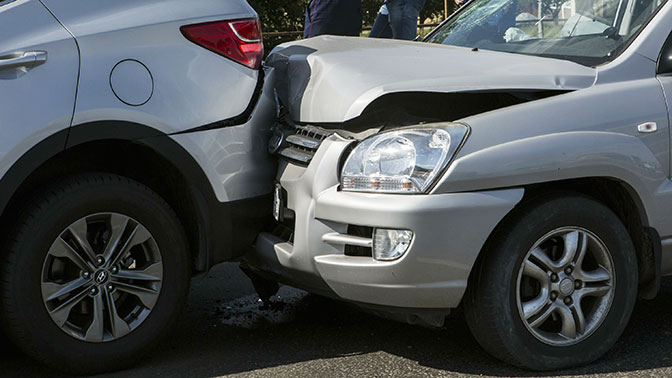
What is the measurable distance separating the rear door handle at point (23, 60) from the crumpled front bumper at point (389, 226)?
41.7 inches

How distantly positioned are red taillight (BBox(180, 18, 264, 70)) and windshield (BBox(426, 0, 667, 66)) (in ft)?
4.16

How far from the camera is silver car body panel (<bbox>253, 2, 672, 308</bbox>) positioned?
3.42 metres

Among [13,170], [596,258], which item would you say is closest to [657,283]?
[596,258]

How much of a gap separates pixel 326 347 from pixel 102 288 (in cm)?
99

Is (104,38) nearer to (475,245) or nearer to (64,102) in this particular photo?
(64,102)

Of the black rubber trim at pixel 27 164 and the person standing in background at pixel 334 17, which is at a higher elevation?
the person standing in background at pixel 334 17

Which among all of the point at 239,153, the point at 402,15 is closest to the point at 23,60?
the point at 239,153

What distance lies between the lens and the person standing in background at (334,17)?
25.2ft

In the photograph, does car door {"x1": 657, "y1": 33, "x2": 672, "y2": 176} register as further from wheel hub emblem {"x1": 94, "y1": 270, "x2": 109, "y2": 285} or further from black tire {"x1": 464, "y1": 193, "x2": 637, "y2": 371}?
wheel hub emblem {"x1": 94, "y1": 270, "x2": 109, "y2": 285}

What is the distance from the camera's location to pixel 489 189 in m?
3.46

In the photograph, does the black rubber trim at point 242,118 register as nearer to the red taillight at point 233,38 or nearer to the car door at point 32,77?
the red taillight at point 233,38

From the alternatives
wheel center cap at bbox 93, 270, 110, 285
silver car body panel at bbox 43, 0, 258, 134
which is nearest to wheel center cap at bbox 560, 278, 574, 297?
silver car body panel at bbox 43, 0, 258, 134

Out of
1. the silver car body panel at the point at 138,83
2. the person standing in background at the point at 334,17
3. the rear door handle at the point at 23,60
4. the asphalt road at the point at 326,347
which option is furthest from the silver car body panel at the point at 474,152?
the person standing in background at the point at 334,17

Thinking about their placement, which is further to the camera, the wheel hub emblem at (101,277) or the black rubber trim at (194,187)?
the wheel hub emblem at (101,277)
